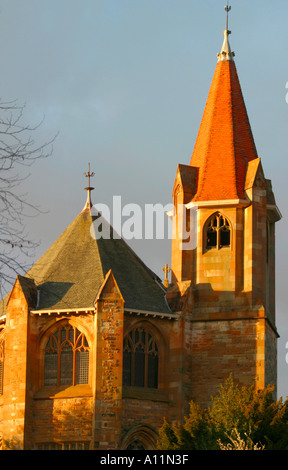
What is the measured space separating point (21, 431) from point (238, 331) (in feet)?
33.9

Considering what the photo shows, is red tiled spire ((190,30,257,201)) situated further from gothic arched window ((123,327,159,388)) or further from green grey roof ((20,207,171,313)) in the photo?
gothic arched window ((123,327,159,388))

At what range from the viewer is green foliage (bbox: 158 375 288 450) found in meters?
60.4

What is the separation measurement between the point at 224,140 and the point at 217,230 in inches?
186

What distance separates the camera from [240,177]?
234 feet

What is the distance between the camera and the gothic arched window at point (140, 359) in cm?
6744

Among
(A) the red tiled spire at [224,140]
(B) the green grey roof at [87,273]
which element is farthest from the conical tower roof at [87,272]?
(A) the red tiled spire at [224,140]

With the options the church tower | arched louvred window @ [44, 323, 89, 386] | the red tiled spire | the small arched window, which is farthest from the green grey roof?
the red tiled spire

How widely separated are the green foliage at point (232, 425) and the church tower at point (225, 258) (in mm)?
4750

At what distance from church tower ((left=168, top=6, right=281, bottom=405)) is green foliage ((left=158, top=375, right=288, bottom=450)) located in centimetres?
475

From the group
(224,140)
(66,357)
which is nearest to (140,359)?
(66,357)

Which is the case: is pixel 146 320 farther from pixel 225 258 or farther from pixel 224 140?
pixel 224 140
